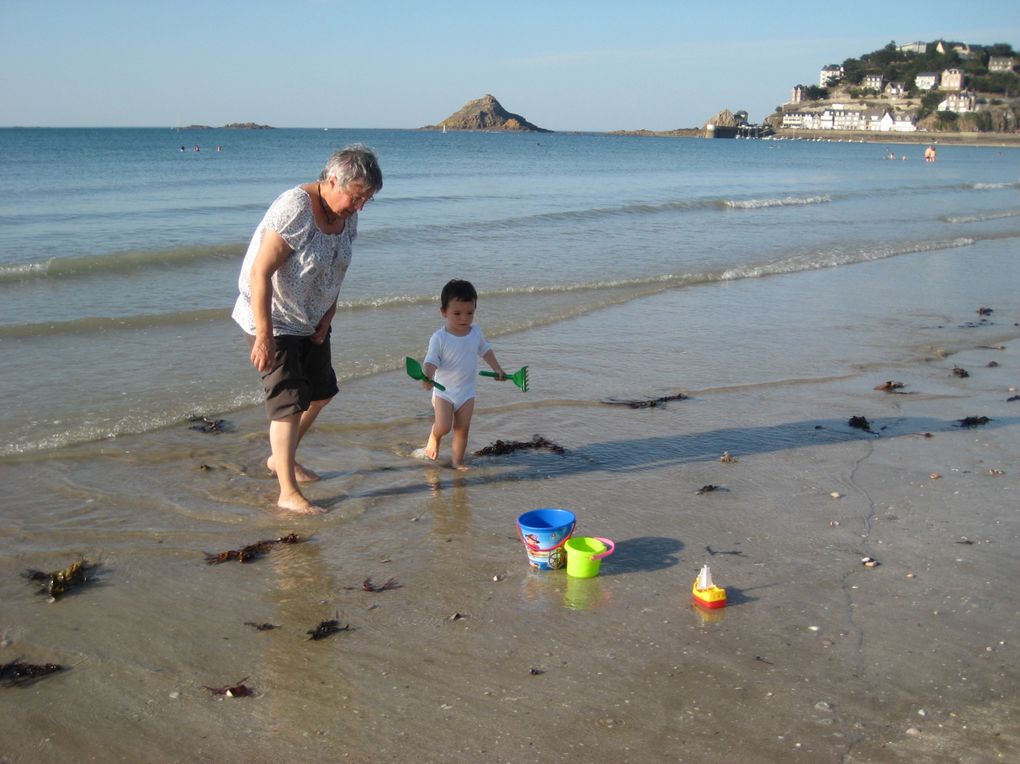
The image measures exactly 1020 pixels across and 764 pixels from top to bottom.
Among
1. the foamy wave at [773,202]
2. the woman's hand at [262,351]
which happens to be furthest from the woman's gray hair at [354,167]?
the foamy wave at [773,202]

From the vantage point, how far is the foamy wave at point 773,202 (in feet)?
86.3

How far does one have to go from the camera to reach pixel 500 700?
3.28 m

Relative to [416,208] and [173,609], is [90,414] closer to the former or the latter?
[173,609]

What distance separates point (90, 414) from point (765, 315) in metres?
7.53

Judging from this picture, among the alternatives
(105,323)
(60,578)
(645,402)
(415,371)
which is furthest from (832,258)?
(60,578)

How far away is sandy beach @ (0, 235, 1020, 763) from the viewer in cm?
313

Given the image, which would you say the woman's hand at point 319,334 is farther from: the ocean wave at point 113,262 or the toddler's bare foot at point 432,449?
the ocean wave at point 113,262

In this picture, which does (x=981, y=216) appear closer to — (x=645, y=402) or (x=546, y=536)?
(x=645, y=402)

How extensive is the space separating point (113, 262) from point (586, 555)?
448 inches

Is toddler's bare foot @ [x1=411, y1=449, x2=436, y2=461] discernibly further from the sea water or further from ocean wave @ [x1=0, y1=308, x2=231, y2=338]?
ocean wave @ [x1=0, y1=308, x2=231, y2=338]

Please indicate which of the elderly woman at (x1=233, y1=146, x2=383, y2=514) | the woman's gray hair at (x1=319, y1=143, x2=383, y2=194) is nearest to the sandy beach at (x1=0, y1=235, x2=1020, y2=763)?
the elderly woman at (x1=233, y1=146, x2=383, y2=514)

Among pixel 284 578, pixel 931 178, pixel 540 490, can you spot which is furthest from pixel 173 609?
pixel 931 178

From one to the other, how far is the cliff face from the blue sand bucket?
7003 inches

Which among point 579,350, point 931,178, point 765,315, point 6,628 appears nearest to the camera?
point 6,628
